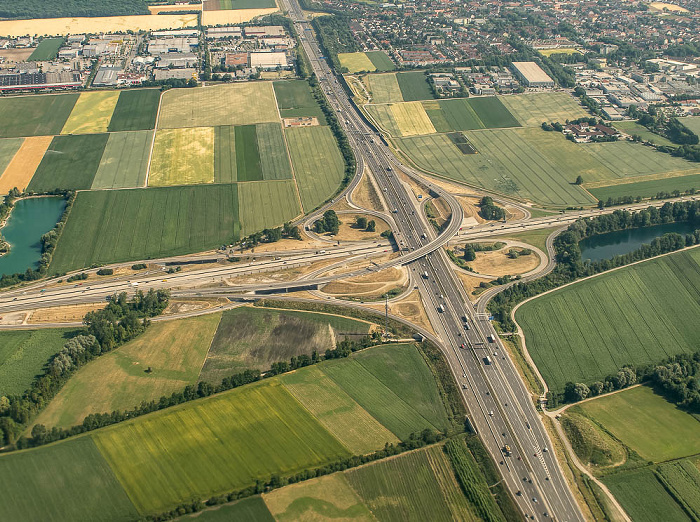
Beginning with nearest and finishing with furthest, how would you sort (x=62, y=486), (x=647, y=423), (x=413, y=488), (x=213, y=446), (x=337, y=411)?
(x=62, y=486) < (x=413, y=488) < (x=213, y=446) < (x=337, y=411) < (x=647, y=423)

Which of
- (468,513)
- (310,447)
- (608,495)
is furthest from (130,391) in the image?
(608,495)

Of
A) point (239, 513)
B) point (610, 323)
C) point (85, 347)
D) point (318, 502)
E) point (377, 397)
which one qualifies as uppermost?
point (85, 347)

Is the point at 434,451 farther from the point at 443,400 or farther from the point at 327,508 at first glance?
the point at 327,508

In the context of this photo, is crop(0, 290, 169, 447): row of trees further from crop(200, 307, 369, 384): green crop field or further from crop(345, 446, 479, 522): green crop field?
crop(345, 446, 479, 522): green crop field

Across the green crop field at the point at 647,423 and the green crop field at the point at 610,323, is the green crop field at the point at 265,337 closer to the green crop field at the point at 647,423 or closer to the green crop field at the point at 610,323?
the green crop field at the point at 610,323

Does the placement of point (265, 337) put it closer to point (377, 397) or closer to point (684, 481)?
point (377, 397)

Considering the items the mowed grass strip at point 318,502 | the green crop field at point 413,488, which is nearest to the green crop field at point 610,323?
→ the green crop field at point 413,488

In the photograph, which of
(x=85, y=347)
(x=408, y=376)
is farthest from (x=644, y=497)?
(x=85, y=347)
